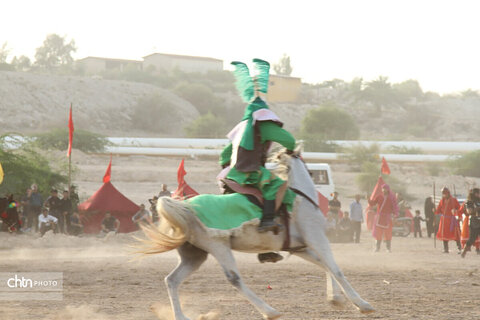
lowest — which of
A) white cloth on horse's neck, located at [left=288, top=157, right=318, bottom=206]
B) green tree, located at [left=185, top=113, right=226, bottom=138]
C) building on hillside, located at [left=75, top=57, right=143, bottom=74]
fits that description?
white cloth on horse's neck, located at [left=288, top=157, right=318, bottom=206]

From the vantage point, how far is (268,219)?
6.93 m

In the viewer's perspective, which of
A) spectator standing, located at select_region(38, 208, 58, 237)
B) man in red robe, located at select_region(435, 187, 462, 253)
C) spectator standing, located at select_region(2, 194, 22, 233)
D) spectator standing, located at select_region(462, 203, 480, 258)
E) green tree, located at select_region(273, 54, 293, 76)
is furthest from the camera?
green tree, located at select_region(273, 54, 293, 76)

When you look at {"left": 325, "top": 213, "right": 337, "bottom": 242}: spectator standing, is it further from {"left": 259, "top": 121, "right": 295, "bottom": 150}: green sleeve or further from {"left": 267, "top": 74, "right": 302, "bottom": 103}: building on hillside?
{"left": 267, "top": 74, "right": 302, "bottom": 103}: building on hillside

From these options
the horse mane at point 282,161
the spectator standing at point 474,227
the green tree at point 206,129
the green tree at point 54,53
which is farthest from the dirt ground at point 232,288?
the green tree at point 54,53

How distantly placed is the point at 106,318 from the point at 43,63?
353 ft

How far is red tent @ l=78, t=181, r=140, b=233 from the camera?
21047 mm

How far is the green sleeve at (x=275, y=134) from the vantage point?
701cm

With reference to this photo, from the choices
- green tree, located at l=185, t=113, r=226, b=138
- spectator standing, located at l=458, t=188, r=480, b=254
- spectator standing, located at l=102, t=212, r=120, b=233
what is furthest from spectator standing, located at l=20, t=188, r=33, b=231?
green tree, located at l=185, t=113, r=226, b=138

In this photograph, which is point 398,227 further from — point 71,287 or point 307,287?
point 71,287

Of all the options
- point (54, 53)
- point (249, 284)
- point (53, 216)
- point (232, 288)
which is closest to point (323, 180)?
point (53, 216)

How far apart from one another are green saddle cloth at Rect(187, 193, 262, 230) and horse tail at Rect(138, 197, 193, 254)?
0.43 feet

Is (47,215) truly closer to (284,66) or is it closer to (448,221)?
(448,221)

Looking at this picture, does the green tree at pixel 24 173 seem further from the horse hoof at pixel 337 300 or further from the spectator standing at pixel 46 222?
the horse hoof at pixel 337 300

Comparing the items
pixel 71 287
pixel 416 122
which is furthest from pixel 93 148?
pixel 416 122
